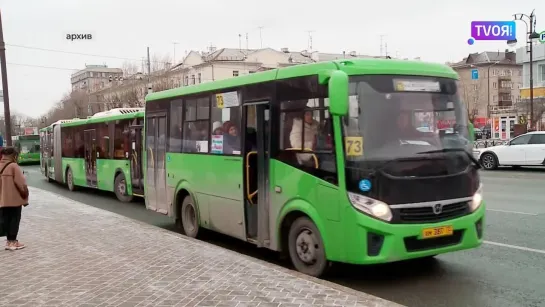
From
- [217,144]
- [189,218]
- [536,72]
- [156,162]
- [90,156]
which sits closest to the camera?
[217,144]

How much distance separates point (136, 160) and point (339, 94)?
11.1 meters

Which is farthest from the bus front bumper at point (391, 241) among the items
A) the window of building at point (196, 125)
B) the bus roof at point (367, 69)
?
the window of building at point (196, 125)

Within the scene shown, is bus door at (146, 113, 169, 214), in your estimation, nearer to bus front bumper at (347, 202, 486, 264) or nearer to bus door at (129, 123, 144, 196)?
bus door at (129, 123, 144, 196)

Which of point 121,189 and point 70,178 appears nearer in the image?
point 121,189

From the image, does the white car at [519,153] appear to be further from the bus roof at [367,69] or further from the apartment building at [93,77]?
the apartment building at [93,77]

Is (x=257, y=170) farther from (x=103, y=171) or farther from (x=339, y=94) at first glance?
(x=103, y=171)

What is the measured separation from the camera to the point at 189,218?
32.9ft

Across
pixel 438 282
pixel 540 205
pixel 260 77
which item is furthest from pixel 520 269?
pixel 540 205

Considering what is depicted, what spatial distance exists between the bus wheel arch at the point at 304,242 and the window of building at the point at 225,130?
154 cm

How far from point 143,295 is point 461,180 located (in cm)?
399


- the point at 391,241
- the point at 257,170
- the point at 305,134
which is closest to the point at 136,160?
the point at 257,170

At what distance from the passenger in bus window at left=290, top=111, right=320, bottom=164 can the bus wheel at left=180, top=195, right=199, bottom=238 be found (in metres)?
3.40

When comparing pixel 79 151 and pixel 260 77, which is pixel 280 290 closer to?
pixel 260 77

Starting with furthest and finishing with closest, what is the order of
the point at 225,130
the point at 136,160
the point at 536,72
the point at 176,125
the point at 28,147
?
1. the point at 28,147
2. the point at 536,72
3. the point at 136,160
4. the point at 176,125
5. the point at 225,130
